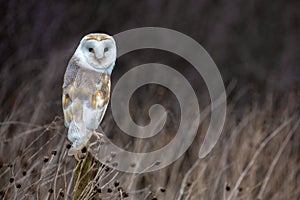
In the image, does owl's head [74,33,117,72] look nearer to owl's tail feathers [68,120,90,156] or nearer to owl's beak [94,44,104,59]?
owl's beak [94,44,104,59]

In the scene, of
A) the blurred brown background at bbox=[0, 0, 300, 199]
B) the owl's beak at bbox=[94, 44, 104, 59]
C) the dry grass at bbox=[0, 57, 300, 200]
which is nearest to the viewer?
the owl's beak at bbox=[94, 44, 104, 59]

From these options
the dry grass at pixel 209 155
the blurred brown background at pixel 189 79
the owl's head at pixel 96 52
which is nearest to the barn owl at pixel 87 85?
the owl's head at pixel 96 52

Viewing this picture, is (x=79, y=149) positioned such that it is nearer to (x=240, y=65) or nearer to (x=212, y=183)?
(x=212, y=183)

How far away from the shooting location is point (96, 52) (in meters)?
1.84

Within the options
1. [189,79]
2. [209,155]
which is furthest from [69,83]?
[189,79]

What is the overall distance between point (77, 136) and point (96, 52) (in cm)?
26

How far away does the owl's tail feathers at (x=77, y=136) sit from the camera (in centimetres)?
189

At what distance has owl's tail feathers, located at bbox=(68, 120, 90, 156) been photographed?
189 centimetres

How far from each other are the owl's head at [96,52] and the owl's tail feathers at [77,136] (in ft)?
0.58

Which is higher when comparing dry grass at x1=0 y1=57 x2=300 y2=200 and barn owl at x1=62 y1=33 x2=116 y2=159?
barn owl at x1=62 y1=33 x2=116 y2=159

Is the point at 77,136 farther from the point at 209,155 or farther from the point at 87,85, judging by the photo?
the point at 209,155

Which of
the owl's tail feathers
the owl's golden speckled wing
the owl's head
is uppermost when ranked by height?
the owl's head

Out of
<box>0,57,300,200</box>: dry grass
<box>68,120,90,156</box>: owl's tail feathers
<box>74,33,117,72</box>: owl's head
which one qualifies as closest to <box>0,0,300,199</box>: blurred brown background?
<box>0,57,300,200</box>: dry grass

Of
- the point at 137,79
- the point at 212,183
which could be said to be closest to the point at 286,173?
the point at 212,183
